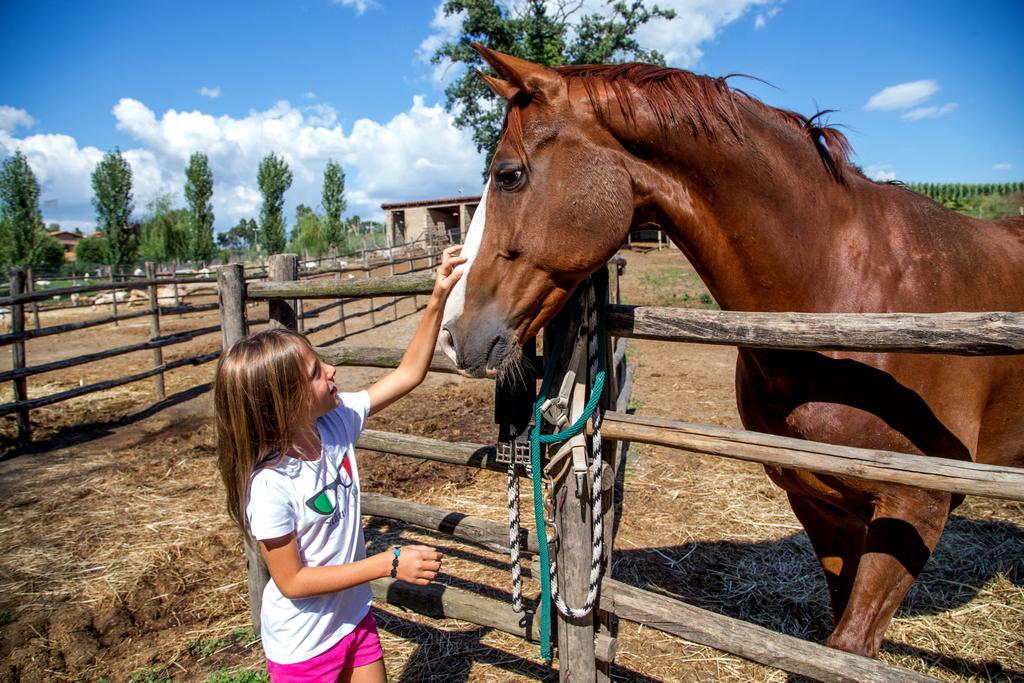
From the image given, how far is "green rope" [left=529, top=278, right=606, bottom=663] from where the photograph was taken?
172 centimetres

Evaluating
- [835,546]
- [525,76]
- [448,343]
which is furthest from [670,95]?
[835,546]

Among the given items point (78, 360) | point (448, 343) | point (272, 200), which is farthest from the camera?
point (272, 200)

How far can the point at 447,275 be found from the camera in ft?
5.81

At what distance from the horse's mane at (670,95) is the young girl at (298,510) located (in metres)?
0.71

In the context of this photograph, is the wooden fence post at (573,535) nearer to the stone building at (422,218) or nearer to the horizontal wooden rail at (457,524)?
the horizontal wooden rail at (457,524)

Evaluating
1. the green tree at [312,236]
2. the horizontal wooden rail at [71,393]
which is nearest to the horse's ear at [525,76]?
the horizontal wooden rail at [71,393]

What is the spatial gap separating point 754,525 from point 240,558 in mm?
3584

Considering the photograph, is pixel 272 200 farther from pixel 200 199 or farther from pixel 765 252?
pixel 765 252

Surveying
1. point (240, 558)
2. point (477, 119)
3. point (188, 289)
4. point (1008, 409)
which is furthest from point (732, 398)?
→ point (188, 289)

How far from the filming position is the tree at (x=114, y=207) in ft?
124

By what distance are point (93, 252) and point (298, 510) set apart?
52891mm

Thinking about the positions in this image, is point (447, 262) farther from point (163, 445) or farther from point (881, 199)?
point (163, 445)

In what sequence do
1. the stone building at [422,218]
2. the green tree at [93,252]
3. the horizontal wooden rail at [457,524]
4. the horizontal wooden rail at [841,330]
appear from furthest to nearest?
the green tree at [93,252] < the stone building at [422,218] < the horizontal wooden rail at [457,524] < the horizontal wooden rail at [841,330]

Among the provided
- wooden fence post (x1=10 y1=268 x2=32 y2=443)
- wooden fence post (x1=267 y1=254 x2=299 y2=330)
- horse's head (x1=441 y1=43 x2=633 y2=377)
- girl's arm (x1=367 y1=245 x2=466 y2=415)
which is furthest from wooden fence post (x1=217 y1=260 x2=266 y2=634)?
wooden fence post (x1=10 y1=268 x2=32 y2=443)
